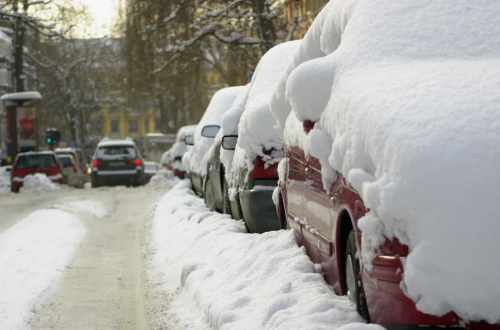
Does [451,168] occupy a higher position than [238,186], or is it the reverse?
[451,168]

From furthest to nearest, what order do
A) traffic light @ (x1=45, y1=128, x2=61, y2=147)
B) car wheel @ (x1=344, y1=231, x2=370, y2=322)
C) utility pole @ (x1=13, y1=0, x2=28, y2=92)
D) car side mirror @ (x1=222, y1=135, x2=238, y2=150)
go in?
1. traffic light @ (x1=45, y1=128, x2=61, y2=147)
2. utility pole @ (x1=13, y1=0, x2=28, y2=92)
3. car side mirror @ (x1=222, y1=135, x2=238, y2=150)
4. car wheel @ (x1=344, y1=231, x2=370, y2=322)

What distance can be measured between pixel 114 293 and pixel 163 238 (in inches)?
134

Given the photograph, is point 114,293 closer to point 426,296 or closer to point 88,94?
point 426,296

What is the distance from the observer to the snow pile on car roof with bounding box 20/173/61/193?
27.8 meters

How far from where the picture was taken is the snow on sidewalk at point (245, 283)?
4.82m

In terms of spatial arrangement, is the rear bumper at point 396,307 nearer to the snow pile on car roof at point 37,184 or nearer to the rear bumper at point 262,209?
the rear bumper at point 262,209

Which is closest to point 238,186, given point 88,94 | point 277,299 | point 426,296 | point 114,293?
point 114,293

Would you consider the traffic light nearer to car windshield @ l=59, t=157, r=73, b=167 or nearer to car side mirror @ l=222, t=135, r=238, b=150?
car windshield @ l=59, t=157, r=73, b=167

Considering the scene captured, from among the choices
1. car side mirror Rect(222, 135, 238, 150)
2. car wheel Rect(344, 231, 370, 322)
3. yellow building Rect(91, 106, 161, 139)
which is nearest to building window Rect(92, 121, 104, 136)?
yellow building Rect(91, 106, 161, 139)

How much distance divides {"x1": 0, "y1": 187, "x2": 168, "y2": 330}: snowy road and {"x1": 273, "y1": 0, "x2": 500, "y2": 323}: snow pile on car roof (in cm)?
233

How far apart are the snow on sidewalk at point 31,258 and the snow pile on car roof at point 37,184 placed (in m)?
13.3

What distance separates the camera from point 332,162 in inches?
187

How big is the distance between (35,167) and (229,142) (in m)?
20.0

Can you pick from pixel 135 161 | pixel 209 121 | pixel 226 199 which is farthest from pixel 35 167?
pixel 226 199
